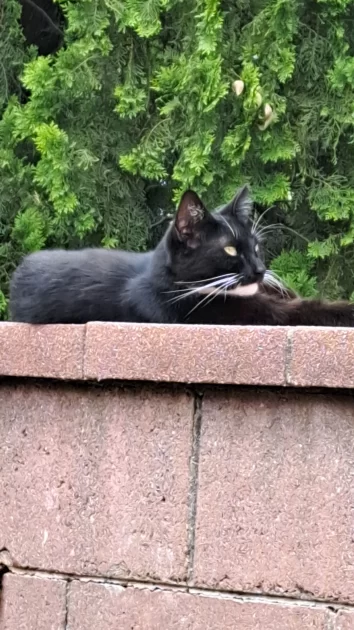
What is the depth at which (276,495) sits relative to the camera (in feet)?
8.03

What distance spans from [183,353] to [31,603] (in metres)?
0.90

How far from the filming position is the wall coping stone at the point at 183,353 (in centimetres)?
235

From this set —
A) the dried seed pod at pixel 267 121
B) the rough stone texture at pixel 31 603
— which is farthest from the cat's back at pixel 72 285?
the dried seed pod at pixel 267 121

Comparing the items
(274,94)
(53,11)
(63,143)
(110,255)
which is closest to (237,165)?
(274,94)

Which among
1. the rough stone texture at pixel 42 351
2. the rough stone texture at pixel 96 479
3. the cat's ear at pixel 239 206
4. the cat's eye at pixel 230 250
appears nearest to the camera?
the rough stone texture at pixel 96 479

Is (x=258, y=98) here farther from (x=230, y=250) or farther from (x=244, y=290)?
(x=244, y=290)

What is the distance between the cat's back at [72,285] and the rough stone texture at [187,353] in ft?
1.26

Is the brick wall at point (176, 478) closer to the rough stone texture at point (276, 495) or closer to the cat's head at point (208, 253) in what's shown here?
the rough stone texture at point (276, 495)

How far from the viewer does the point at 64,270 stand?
10.4 ft

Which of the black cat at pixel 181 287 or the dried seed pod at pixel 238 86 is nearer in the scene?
the black cat at pixel 181 287

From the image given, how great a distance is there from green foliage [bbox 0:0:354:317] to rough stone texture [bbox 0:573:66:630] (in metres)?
2.11

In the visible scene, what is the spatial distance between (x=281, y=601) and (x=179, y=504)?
0.37m

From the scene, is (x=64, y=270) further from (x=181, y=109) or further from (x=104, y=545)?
(x=181, y=109)

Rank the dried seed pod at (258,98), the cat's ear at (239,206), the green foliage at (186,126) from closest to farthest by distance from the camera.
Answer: the cat's ear at (239,206)
the dried seed pod at (258,98)
the green foliage at (186,126)
